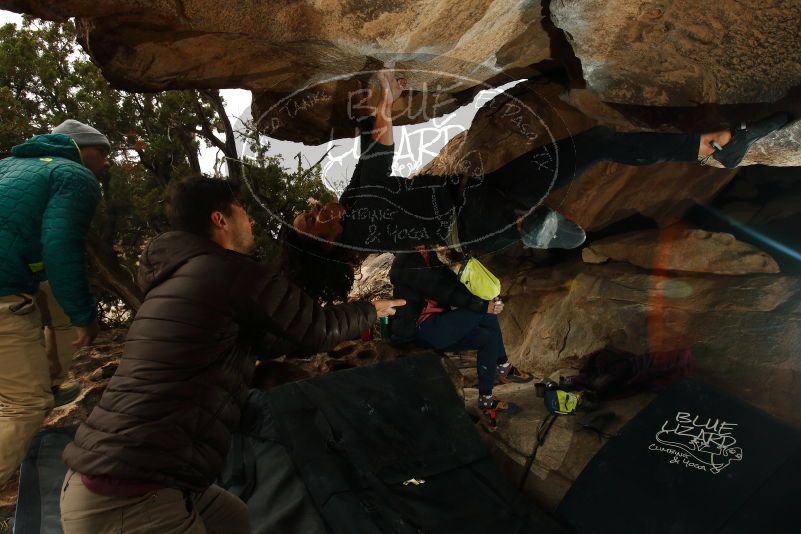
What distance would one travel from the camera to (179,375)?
6.52 feet

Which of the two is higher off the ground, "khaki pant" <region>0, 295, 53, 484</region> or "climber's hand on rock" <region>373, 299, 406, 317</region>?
"climber's hand on rock" <region>373, 299, 406, 317</region>

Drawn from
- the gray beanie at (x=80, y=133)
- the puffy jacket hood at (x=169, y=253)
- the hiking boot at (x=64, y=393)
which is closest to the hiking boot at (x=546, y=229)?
the puffy jacket hood at (x=169, y=253)

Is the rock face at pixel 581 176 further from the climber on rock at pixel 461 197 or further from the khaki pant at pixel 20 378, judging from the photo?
the khaki pant at pixel 20 378

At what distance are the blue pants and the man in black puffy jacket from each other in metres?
2.50

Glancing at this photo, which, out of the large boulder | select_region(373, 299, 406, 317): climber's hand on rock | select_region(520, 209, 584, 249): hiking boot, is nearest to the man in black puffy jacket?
select_region(373, 299, 406, 317): climber's hand on rock

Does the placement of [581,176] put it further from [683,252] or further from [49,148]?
[49,148]

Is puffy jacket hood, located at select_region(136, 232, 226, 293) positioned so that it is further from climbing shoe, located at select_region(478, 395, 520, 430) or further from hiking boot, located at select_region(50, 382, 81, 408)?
climbing shoe, located at select_region(478, 395, 520, 430)

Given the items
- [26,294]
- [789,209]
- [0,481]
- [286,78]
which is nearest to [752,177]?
[789,209]

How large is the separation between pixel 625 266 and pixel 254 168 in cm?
482

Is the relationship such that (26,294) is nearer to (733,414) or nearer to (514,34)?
(514,34)

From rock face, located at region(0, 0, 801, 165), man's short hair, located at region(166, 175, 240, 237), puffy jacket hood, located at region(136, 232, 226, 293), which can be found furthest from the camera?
rock face, located at region(0, 0, 801, 165)

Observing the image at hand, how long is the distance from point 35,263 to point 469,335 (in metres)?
3.67

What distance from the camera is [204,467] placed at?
7.03ft

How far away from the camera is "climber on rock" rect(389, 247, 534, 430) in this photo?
4367mm
